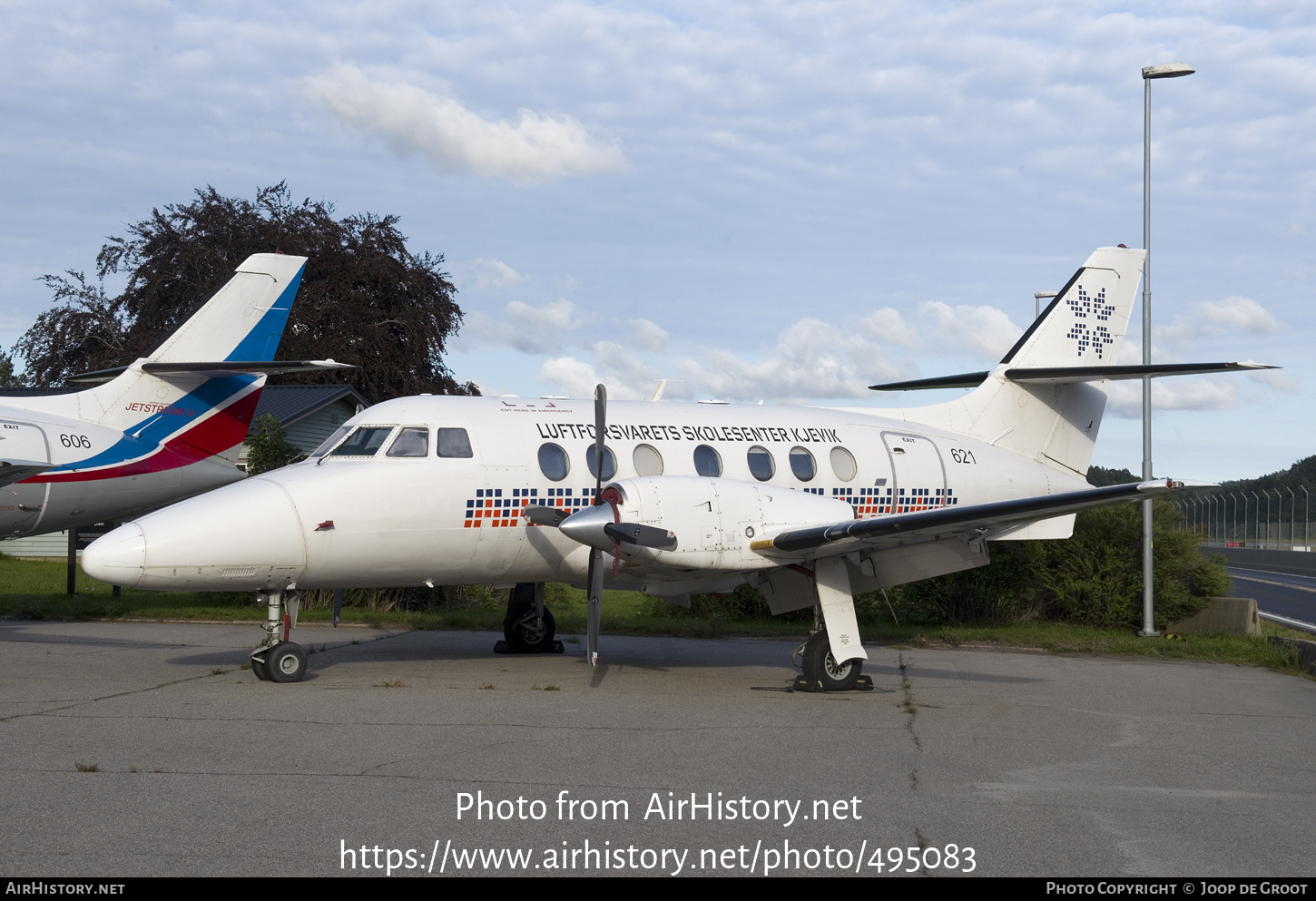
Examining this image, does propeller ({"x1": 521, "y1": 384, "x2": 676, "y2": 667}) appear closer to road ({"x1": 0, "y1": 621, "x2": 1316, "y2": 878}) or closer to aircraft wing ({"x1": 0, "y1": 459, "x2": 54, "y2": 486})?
road ({"x1": 0, "y1": 621, "x2": 1316, "y2": 878})

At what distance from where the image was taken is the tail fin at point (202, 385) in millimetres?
17234

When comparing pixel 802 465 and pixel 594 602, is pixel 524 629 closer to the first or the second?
pixel 594 602

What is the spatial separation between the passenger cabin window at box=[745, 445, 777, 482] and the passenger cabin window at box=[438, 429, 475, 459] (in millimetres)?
3350

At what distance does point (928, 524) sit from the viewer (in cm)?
1073

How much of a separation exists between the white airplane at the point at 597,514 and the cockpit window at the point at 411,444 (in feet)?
0.05

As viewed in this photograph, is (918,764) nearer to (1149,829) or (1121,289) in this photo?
(1149,829)

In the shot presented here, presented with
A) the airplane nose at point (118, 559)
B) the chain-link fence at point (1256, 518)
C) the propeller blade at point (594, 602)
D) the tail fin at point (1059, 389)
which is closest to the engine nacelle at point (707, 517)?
the propeller blade at point (594, 602)

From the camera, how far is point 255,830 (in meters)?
5.84

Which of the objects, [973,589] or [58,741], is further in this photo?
[973,589]

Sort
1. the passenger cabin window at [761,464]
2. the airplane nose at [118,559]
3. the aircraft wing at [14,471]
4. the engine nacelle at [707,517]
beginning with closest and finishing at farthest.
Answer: the airplane nose at [118,559] < the engine nacelle at [707,517] < the passenger cabin window at [761,464] < the aircraft wing at [14,471]

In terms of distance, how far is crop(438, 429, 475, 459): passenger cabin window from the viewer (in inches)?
473

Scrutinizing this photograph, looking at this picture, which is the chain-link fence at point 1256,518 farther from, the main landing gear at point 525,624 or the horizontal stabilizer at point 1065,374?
the main landing gear at point 525,624

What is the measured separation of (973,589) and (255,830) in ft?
51.2
